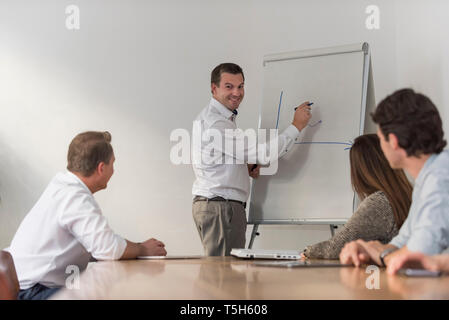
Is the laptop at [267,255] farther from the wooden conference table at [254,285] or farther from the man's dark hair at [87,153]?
the man's dark hair at [87,153]

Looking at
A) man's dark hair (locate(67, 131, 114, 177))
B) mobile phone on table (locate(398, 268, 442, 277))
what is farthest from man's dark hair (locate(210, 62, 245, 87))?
mobile phone on table (locate(398, 268, 442, 277))

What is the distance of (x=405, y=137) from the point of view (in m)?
1.45

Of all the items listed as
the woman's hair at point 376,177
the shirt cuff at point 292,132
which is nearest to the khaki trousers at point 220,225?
the shirt cuff at point 292,132

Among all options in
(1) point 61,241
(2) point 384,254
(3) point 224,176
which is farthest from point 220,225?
(2) point 384,254

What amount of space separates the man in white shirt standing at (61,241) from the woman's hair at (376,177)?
2.89 feet

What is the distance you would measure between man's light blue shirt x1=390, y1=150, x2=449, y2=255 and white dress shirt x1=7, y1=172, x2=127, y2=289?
1.10m

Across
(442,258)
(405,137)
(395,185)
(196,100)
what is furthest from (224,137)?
(442,258)

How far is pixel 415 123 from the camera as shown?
1450 millimetres

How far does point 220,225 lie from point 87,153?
1138 mm

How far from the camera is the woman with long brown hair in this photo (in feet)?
6.34

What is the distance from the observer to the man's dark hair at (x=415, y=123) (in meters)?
1.44

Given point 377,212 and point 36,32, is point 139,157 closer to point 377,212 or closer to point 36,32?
point 36,32

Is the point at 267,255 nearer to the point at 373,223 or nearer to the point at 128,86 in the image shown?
the point at 373,223

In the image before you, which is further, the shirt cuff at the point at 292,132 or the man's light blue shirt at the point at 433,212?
the shirt cuff at the point at 292,132
